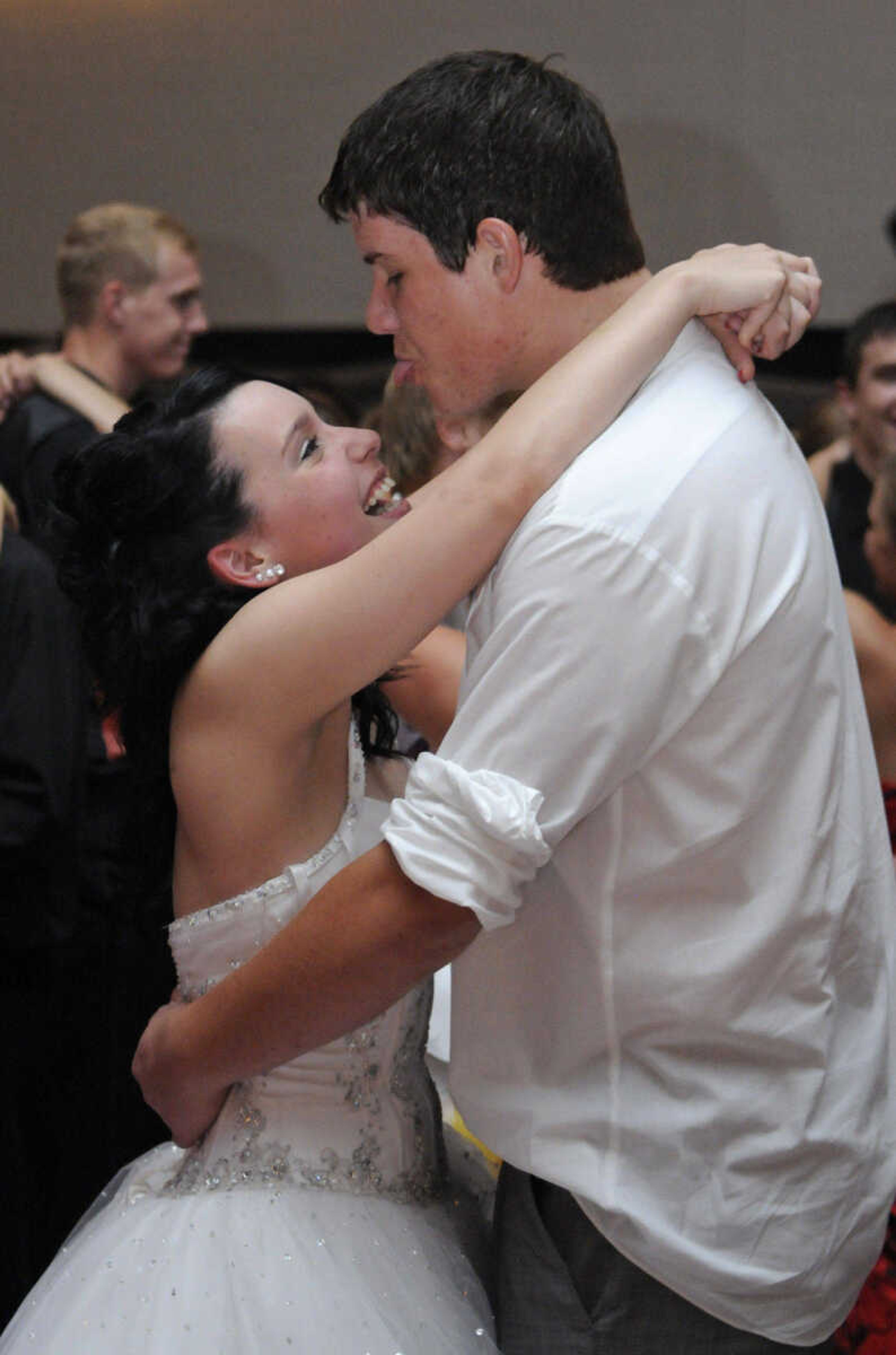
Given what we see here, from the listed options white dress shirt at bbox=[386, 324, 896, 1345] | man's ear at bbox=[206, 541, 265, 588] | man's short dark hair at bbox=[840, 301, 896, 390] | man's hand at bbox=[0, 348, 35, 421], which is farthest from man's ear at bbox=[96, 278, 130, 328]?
white dress shirt at bbox=[386, 324, 896, 1345]

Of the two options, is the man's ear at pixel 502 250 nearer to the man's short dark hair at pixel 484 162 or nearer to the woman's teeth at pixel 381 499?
the man's short dark hair at pixel 484 162

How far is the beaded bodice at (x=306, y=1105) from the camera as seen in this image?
1.57 meters

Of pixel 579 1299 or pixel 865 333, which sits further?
pixel 865 333

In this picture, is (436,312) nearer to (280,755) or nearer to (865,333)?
(280,755)

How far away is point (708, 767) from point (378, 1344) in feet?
1.86

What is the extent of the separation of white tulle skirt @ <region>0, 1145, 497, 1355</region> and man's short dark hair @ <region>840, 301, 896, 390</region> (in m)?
2.92

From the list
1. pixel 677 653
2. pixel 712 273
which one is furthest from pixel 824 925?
pixel 712 273

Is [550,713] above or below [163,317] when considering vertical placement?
above

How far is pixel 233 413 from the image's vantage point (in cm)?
166

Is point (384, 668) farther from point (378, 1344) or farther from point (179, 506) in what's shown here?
point (378, 1344)

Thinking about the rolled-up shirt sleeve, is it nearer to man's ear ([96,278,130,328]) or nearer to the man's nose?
the man's nose

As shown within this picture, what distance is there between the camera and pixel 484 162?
147 cm

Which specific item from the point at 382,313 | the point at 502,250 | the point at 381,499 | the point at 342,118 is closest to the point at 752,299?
the point at 502,250

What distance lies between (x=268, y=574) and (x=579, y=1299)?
72 centimetres
